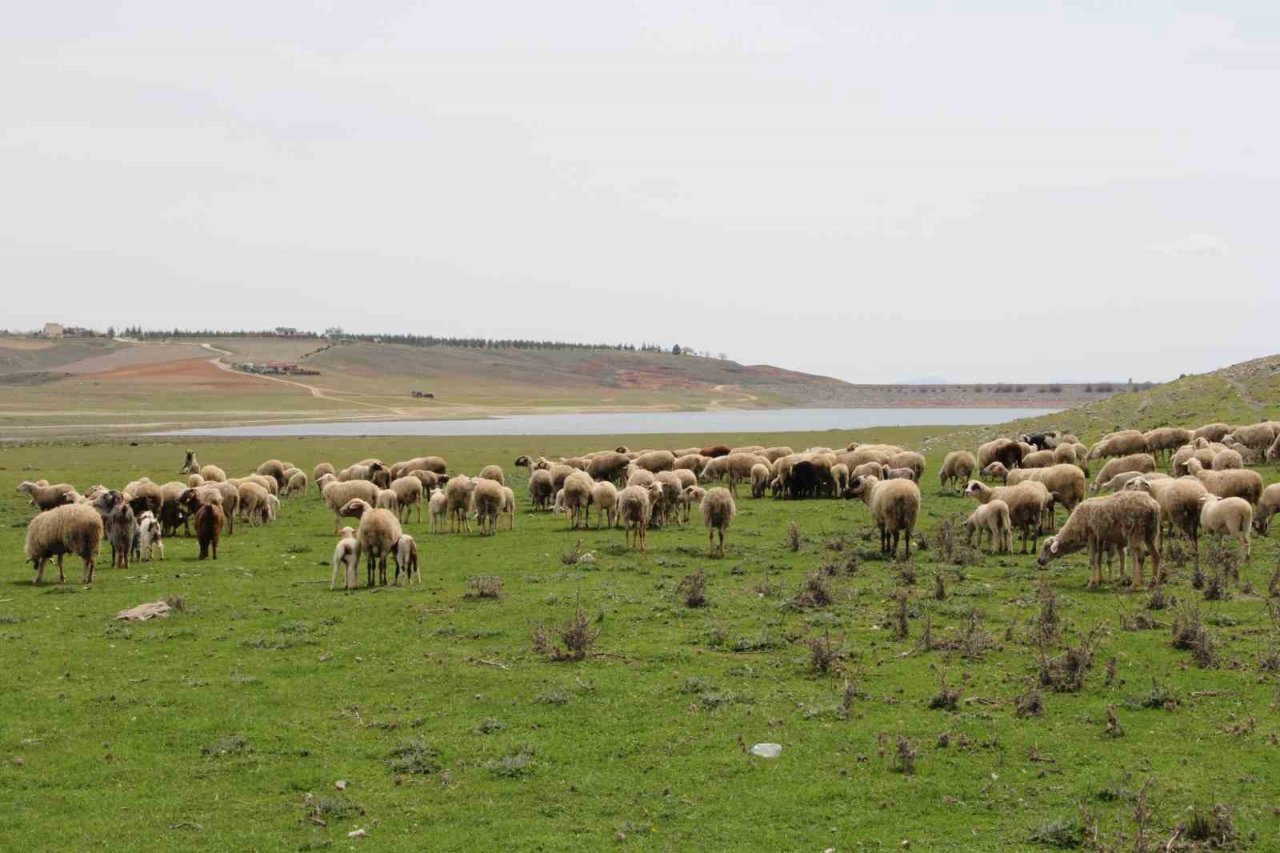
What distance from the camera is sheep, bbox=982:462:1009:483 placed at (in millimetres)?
30375

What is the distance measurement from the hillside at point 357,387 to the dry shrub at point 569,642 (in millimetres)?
69323

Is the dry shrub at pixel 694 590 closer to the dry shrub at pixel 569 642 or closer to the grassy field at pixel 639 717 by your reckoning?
the grassy field at pixel 639 717

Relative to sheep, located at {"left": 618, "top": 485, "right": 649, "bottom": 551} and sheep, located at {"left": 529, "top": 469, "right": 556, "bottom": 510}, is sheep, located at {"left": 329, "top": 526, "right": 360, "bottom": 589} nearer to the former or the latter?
sheep, located at {"left": 618, "top": 485, "right": 649, "bottom": 551}

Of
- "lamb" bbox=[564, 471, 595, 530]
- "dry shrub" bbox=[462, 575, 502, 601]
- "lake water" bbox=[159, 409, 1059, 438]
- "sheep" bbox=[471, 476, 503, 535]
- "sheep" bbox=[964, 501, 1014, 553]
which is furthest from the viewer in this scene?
"lake water" bbox=[159, 409, 1059, 438]

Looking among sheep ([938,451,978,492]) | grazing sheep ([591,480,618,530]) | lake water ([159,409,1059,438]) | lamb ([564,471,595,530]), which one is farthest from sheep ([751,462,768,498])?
lake water ([159,409,1059,438])

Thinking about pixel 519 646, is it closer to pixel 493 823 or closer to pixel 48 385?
pixel 493 823

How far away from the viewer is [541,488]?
30.2 meters

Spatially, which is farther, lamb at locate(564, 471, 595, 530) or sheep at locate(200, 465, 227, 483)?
sheep at locate(200, 465, 227, 483)

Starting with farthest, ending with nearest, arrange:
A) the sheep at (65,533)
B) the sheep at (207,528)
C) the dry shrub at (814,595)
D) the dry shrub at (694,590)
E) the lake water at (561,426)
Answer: the lake water at (561,426)
the sheep at (207,528)
the sheep at (65,533)
the dry shrub at (694,590)
the dry shrub at (814,595)

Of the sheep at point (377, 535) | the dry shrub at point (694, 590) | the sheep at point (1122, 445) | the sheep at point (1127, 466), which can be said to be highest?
the sheep at point (1122, 445)

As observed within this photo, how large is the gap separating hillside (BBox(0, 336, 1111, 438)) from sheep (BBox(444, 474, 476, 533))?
188 ft

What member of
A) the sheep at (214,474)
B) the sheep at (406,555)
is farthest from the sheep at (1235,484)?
the sheep at (214,474)

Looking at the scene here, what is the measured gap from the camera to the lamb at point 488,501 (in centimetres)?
A: 2461

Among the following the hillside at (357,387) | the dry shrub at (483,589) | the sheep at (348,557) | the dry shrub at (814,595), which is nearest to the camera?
the dry shrub at (814,595)
